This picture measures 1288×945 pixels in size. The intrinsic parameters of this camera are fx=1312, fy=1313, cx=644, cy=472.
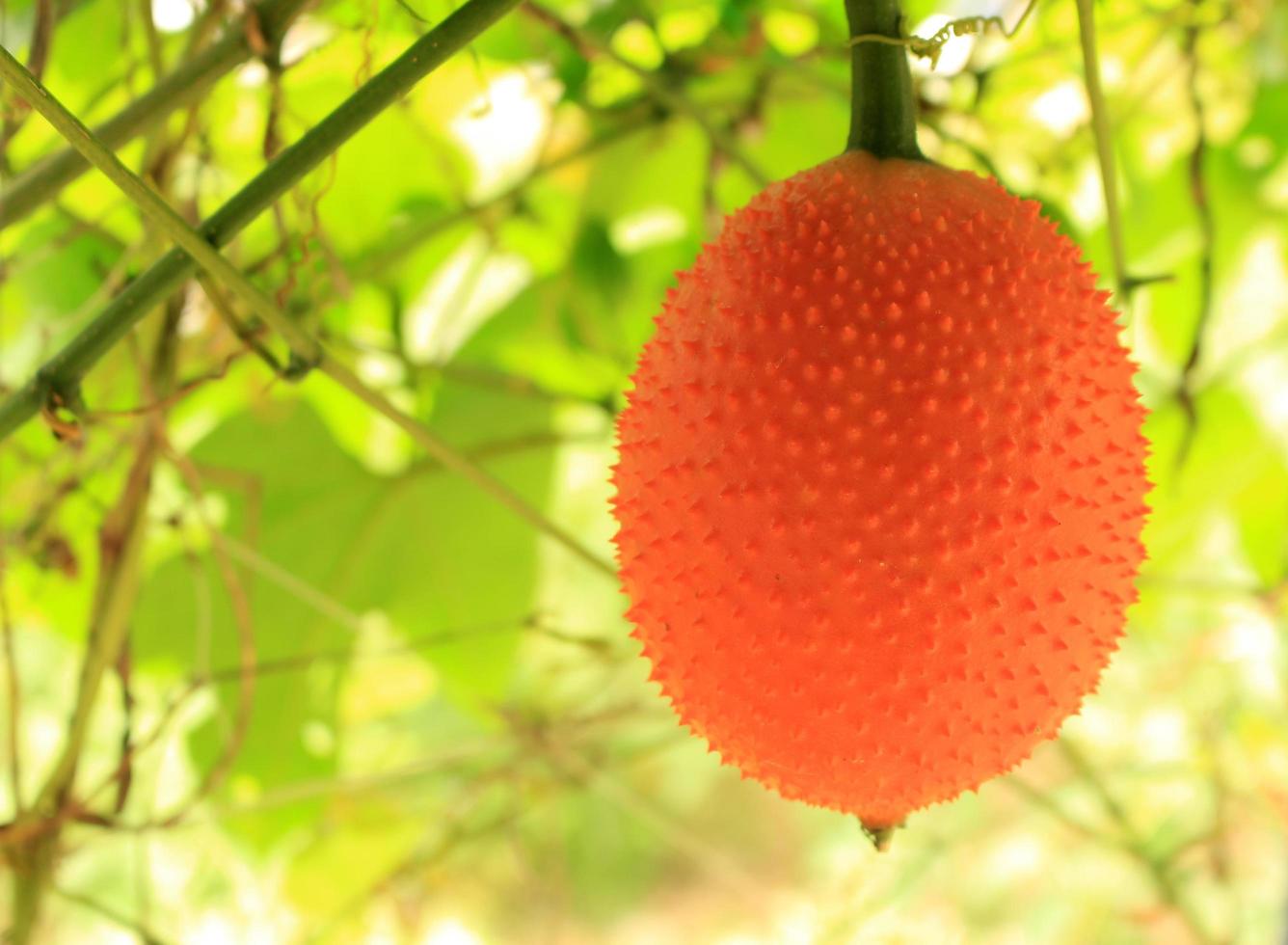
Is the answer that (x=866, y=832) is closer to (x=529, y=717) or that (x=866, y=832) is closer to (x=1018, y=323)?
(x=1018, y=323)

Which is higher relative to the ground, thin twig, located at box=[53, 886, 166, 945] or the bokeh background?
the bokeh background

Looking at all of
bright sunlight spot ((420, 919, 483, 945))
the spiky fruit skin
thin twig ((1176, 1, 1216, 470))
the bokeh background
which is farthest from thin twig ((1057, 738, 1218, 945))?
bright sunlight spot ((420, 919, 483, 945))

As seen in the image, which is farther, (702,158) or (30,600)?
(702,158)

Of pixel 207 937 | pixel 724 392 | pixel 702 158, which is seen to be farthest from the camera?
pixel 207 937

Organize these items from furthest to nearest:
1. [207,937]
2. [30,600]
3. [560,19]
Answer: [207,937], [30,600], [560,19]

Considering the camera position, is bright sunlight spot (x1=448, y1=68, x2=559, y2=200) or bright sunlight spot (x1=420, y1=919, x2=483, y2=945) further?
bright sunlight spot (x1=420, y1=919, x2=483, y2=945)

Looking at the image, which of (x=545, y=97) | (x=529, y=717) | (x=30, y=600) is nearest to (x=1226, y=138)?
(x=545, y=97)

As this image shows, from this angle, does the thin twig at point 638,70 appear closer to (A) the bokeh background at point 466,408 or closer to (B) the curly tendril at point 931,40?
(A) the bokeh background at point 466,408

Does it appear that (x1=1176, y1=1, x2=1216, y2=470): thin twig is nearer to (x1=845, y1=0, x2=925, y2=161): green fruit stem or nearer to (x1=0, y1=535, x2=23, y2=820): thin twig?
(x1=845, y1=0, x2=925, y2=161): green fruit stem

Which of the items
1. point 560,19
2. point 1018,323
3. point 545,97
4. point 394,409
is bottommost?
point 1018,323
